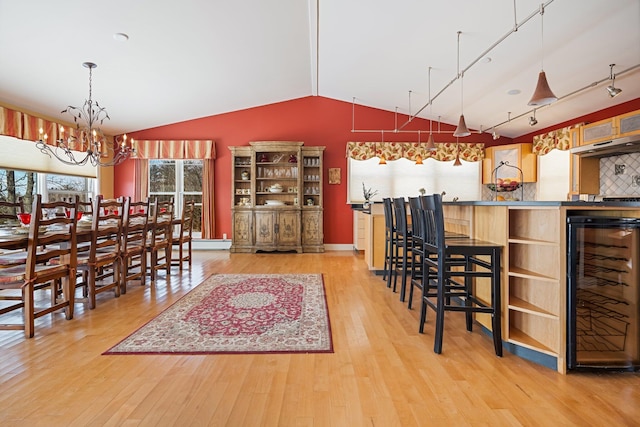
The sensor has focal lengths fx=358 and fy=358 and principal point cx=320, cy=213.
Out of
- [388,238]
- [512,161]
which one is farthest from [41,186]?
[512,161]

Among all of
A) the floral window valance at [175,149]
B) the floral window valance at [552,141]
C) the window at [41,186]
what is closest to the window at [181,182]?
the floral window valance at [175,149]

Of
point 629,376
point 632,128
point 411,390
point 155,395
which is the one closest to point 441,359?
point 411,390

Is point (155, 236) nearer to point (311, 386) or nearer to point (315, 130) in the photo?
point (311, 386)

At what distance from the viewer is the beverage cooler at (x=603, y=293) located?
2.03 m

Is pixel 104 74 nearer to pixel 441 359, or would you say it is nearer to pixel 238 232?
pixel 238 232

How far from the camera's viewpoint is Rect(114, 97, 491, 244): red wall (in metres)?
7.46

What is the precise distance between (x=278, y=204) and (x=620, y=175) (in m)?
5.40

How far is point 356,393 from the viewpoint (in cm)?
184

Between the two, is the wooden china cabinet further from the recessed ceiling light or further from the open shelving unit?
the open shelving unit

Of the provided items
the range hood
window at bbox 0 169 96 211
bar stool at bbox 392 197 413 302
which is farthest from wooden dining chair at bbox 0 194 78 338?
the range hood

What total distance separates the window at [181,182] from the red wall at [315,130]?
44 centimetres

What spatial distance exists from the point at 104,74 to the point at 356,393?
5192 millimetres

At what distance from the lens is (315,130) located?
746 centimetres

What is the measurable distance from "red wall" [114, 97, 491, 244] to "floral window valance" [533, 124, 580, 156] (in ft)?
5.16
